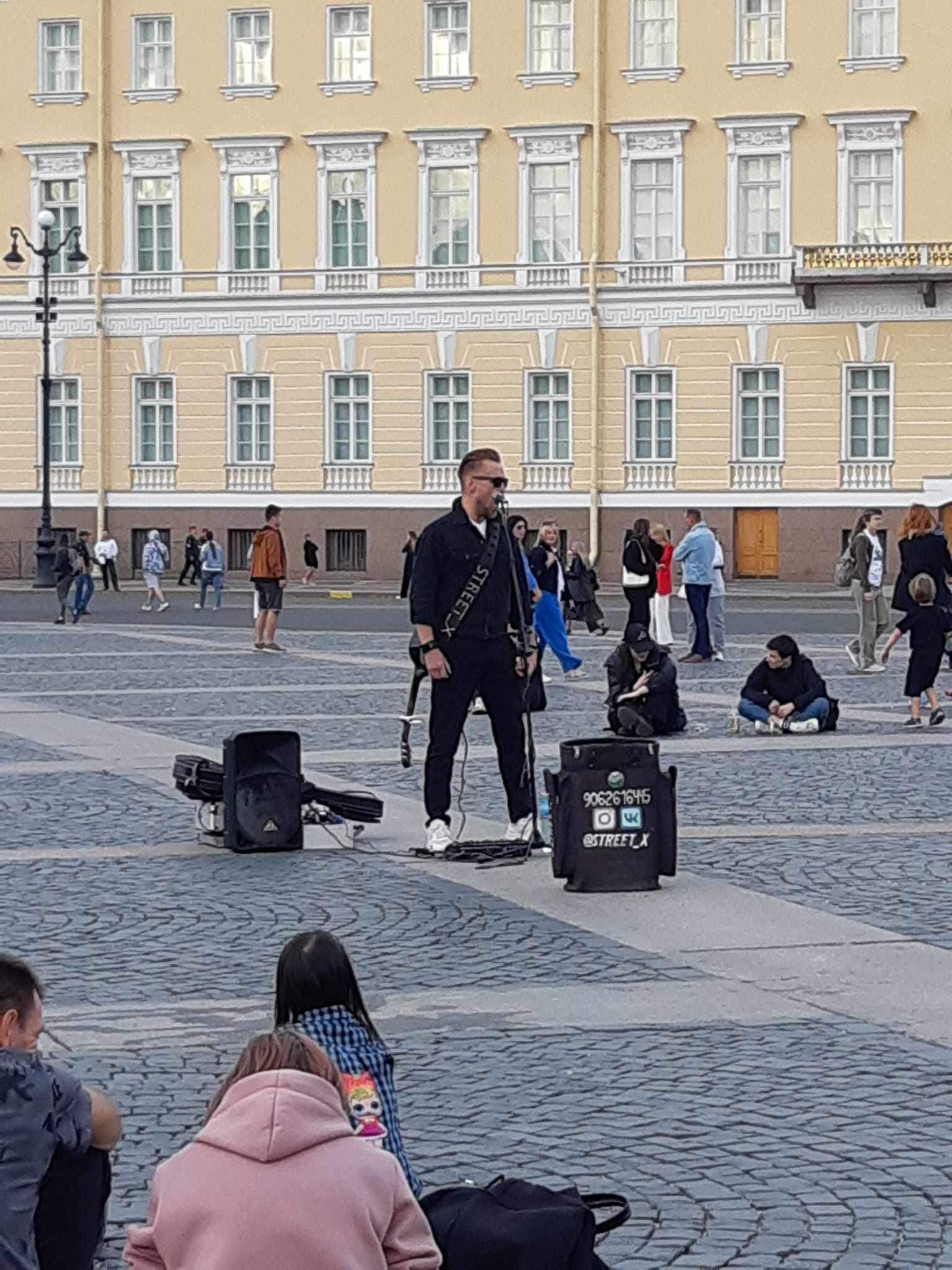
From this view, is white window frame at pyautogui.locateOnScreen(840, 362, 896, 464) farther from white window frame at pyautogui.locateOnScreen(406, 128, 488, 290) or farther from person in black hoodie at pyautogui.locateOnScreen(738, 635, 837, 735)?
person in black hoodie at pyautogui.locateOnScreen(738, 635, 837, 735)

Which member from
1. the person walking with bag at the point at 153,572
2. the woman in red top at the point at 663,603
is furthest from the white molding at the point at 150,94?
the woman in red top at the point at 663,603

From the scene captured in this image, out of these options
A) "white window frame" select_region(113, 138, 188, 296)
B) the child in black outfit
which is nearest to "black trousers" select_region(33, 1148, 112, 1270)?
the child in black outfit

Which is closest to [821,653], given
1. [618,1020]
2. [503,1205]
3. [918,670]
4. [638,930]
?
[918,670]

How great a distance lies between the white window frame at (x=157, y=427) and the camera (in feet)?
182

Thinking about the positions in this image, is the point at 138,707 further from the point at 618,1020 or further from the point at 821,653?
the point at 618,1020

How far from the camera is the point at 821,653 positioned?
1155 inches

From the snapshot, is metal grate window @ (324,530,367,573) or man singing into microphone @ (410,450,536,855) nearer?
man singing into microphone @ (410,450,536,855)

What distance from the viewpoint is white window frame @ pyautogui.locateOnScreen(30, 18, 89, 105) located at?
55656 millimetres

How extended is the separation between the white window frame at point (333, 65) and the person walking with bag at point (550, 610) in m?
26.6

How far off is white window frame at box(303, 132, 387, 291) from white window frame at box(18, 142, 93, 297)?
517 cm

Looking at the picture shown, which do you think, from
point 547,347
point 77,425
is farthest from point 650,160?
point 77,425

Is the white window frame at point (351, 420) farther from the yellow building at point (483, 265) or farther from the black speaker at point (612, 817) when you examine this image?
the black speaker at point (612, 817)

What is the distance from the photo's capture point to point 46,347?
161 feet

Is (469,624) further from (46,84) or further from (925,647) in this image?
(46,84)
